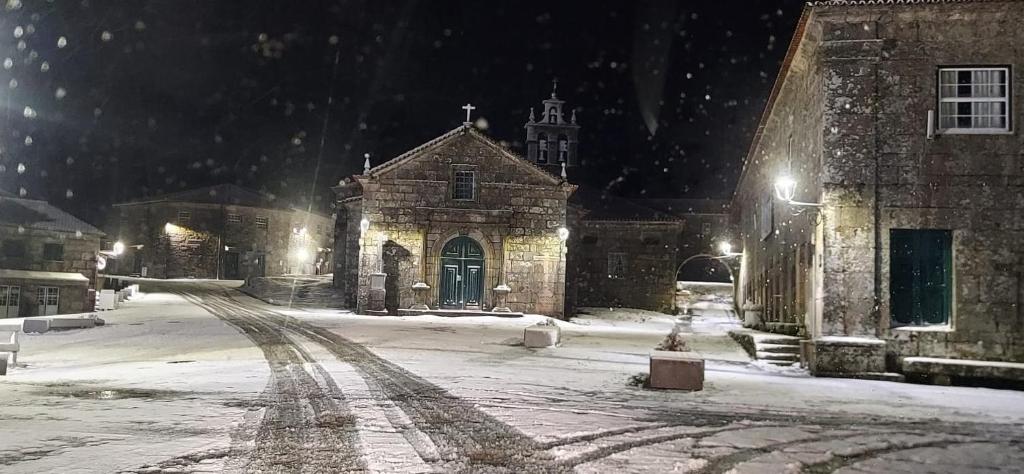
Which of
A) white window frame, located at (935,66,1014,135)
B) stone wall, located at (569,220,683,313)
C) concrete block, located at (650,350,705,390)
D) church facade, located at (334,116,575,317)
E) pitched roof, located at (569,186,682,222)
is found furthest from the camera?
pitched roof, located at (569,186,682,222)

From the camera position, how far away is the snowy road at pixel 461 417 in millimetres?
6145

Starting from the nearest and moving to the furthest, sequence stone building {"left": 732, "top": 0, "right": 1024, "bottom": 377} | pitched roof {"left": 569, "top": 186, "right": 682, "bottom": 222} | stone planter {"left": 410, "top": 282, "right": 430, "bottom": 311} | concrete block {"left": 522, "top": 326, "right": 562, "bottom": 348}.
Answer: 1. stone building {"left": 732, "top": 0, "right": 1024, "bottom": 377}
2. concrete block {"left": 522, "top": 326, "right": 562, "bottom": 348}
3. stone planter {"left": 410, "top": 282, "right": 430, "bottom": 311}
4. pitched roof {"left": 569, "top": 186, "right": 682, "bottom": 222}

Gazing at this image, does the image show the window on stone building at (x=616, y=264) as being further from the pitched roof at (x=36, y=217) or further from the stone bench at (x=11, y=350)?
the stone bench at (x=11, y=350)

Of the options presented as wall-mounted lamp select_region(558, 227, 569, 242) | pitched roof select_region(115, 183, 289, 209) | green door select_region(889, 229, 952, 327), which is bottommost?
green door select_region(889, 229, 952, 327)

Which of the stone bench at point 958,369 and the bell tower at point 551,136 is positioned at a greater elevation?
the bell tower at point 551,136

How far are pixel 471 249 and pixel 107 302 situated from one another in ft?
46.9

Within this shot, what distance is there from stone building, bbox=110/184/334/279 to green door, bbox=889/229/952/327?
170ft

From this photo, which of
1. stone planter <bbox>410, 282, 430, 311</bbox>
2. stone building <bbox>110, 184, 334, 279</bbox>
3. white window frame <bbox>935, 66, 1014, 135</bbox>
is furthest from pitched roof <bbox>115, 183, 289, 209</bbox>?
white window frame <bbox>935, 66, 1014, 135</bbox>

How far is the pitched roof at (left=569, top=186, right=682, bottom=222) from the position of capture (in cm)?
4222

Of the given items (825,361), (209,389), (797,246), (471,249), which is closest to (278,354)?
(209,389)

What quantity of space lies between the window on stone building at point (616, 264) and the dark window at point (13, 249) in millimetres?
28671

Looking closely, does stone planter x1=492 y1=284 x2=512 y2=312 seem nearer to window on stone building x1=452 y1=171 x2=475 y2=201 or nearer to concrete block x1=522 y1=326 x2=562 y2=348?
window on stone building x1=452 y1=171 x2=475 y2=201

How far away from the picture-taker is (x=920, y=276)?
13.6m

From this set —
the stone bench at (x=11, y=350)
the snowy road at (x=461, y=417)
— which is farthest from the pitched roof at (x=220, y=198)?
the stone bench at (x=11, y=350)
